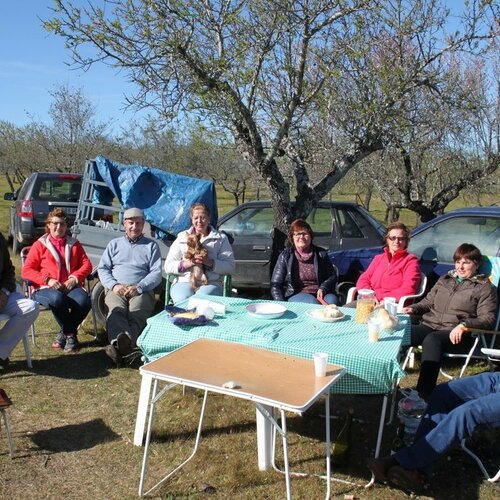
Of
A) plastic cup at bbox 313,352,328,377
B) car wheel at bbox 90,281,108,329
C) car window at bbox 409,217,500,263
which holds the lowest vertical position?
car wheel at bbox 90,281,108,329

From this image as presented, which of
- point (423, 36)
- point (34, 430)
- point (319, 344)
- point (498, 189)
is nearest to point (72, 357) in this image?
point (34, 430)

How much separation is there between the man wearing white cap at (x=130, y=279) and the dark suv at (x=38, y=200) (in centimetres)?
483

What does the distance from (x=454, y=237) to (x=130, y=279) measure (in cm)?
319

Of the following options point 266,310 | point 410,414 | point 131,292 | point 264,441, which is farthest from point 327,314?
point 131,292

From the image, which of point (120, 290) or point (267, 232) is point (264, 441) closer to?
point (120, 290)

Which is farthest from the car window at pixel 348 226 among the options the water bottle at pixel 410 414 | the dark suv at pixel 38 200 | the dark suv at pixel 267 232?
the dark suv at pixel 38 200

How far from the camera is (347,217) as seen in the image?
24.2ft

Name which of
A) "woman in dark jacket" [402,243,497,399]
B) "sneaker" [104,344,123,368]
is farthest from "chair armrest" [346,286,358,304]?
"sneaker" [104,344,123,368]

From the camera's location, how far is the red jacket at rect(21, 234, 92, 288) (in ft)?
17.2

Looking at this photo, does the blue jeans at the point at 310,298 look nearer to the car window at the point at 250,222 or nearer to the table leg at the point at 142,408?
the table leg at the point at 142,408

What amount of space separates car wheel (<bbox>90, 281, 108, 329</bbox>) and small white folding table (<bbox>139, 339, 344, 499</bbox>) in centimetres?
284

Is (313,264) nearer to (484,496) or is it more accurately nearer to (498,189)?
(484,496)

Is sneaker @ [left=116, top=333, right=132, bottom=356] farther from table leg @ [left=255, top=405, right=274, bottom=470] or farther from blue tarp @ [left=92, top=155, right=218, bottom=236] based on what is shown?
blue tarp @ [left=92, top=155, right=218, bottom=236]

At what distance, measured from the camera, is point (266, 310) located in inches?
148
